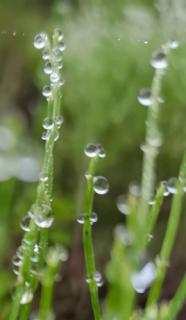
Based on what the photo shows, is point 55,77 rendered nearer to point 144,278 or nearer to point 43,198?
point 43,198

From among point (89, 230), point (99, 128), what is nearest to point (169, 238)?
point (89, 230)

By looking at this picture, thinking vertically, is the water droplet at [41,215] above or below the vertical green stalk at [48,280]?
above

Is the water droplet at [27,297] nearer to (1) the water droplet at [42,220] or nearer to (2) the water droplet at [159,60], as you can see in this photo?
(1) the water droplet at [42,220]

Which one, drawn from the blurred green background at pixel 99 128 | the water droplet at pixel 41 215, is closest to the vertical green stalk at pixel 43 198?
the water droplet at pixel 41 215

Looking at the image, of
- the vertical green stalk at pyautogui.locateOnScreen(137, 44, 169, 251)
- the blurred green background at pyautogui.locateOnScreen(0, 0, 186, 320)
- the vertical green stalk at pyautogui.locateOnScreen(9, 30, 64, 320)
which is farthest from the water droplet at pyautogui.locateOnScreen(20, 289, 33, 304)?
the blurred green background at pyautogui.locateOnScreen(0, 0, 186, 320)

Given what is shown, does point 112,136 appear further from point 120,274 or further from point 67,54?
point 120,274

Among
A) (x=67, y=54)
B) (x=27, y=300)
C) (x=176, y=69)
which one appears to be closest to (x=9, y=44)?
(x=67, y=54)

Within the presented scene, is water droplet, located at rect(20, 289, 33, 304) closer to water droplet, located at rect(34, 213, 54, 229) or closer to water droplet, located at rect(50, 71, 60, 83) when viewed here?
water droplet, located at rect(34, 213, 54, 229)

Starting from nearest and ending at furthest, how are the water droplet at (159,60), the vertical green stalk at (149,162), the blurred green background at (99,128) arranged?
the vertical green stalk at (149,162) → the water droplet at (159,60) → the blurred green background at (99,128)
